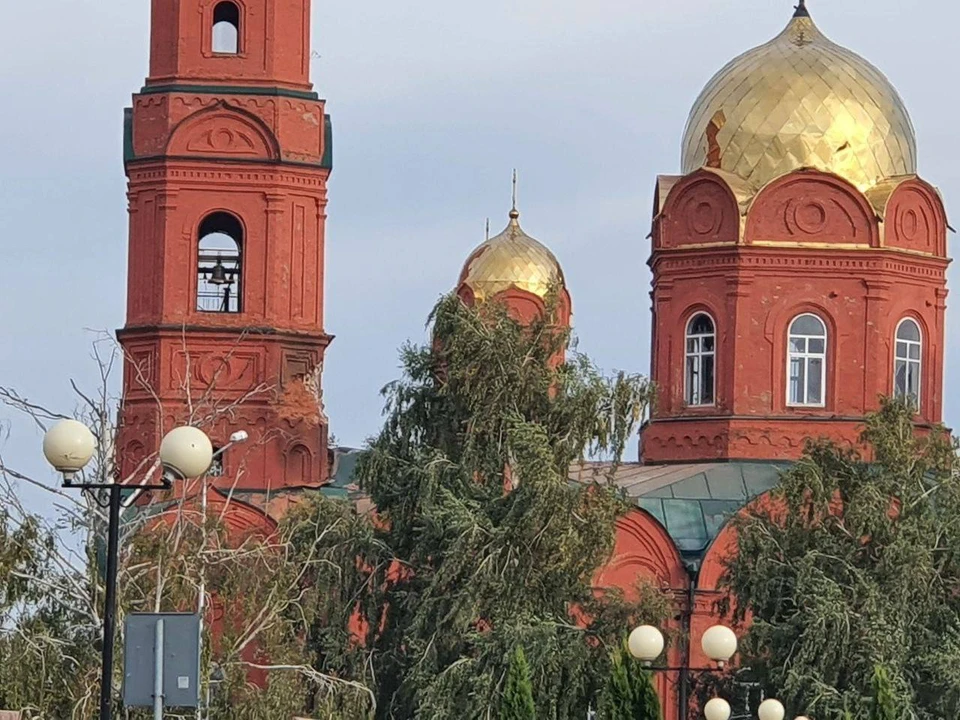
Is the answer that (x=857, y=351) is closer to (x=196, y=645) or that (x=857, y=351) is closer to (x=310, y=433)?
(x=310, y=433)

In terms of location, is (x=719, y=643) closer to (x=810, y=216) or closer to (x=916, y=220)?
(x=810, y=216)

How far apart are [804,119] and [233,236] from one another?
7138mm

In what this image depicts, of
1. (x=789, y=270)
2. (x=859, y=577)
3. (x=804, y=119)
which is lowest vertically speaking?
(x=859, y=577)

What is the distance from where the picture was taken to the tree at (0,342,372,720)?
96.2ft

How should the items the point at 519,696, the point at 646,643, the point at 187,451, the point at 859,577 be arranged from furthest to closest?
the point at 859,577 < the point at 519,696 < the point at 646,643 < the point at 187,451

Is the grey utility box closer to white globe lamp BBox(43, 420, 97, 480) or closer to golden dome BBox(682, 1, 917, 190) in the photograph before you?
white globe lamp BBox(43, 420, 97, 480)

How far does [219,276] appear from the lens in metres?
38.4

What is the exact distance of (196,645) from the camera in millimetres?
19312

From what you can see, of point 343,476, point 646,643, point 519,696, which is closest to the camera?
point 646,643

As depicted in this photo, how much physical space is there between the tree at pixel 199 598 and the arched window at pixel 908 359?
850 centimetres

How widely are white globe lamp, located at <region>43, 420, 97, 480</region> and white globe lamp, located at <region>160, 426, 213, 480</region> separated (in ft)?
1.73

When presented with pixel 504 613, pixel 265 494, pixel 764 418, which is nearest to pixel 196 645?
pixel 504 613

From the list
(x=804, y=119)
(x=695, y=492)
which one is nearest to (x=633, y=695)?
(x=695, y=492)

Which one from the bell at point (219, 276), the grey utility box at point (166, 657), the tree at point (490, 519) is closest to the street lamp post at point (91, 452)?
the grey utility box at point (166, 657)
